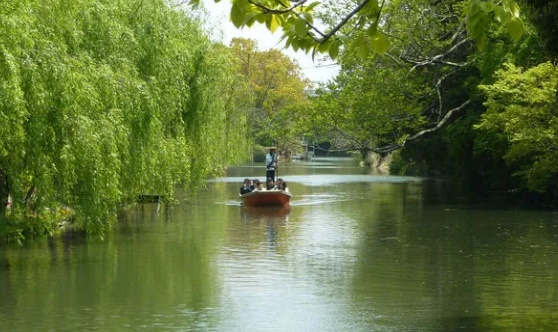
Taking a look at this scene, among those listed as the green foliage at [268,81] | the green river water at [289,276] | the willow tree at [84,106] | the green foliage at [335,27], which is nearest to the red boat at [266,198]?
the green river water at [289,276]

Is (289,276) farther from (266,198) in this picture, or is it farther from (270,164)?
(270,164)

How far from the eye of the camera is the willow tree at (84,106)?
13.6m

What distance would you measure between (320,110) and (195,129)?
12.4m

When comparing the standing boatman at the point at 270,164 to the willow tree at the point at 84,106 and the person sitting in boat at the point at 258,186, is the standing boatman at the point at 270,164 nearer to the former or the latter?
the person sitting in boat at the point at 258,186

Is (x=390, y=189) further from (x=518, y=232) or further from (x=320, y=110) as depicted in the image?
(x=518, y=232)

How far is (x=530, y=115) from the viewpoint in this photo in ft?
85.0

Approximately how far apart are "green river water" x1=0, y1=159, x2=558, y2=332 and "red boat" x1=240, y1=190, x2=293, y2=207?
383 centimetres

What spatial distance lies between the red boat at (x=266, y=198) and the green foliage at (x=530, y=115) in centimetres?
748

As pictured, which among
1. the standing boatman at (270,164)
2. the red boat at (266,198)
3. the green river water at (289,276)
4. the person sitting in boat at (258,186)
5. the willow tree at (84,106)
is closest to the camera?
the green river water at (289,276)

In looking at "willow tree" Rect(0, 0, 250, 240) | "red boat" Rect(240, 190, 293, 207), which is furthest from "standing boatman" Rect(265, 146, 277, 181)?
"willow tree" Rect(0, 0, 250, 240)

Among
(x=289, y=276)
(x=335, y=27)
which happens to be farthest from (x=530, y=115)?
(x=335, y=27)

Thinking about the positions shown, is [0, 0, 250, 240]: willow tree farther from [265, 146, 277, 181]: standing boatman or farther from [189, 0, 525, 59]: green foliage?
[265, 146, 277, 181]: standing boatman

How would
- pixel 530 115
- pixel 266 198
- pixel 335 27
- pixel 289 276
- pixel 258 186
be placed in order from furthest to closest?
pixel 258 186 < pixel 266 198 < pixel 530 115 < pixel 289 276 < pixel 335 27

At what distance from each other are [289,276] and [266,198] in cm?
1526
